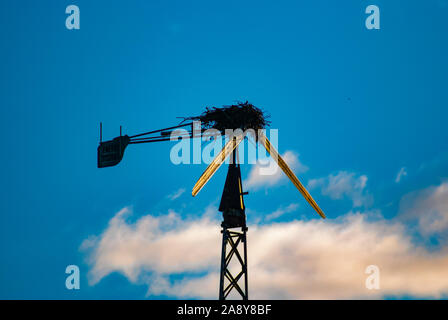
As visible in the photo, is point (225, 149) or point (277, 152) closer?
point (225, 149)

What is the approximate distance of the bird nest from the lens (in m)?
33.4

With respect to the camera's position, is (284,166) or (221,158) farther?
(284,166)

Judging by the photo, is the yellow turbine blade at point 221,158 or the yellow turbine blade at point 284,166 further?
the yellow turbine blade at point 284,166

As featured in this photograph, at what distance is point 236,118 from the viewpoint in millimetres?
33438

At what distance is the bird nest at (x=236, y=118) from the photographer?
3344 centimetres

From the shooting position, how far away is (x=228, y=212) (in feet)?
109

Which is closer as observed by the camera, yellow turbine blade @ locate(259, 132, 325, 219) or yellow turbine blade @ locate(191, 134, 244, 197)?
yellow turbine blade @ locate(191, 134, 244, 197)
